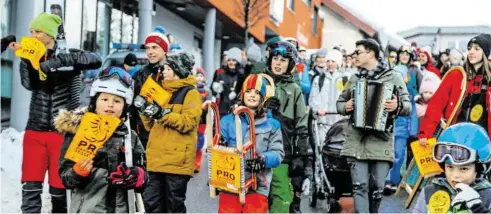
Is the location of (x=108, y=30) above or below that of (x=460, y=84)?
above

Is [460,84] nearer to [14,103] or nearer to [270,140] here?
[270,140]

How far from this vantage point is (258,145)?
6301mm

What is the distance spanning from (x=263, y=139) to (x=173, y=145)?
1016mm

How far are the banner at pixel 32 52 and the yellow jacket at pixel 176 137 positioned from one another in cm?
104

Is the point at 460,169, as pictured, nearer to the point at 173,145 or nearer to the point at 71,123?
the point at 71,123

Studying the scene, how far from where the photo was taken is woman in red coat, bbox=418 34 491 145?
23.8 ft

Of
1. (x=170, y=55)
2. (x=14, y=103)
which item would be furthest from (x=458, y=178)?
(x=14, y=103)

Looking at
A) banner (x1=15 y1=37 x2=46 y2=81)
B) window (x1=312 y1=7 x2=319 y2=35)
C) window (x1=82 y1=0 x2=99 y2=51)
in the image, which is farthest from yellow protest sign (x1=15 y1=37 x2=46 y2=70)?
window (x1=312 y1=7 x2=319 y2=35)

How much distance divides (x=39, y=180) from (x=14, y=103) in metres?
5.71

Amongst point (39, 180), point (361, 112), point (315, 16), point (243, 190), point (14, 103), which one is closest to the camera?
point (243, 190)

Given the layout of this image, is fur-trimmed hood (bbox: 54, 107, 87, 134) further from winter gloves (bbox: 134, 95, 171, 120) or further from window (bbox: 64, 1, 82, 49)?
window (bbox: 64, 1, 82, 49)

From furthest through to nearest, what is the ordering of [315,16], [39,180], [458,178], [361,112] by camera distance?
[315,16] → [361,112] → [39,180] → [458,178]

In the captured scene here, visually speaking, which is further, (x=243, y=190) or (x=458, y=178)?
(x=243, y=190)

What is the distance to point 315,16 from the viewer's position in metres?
47.2
